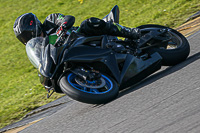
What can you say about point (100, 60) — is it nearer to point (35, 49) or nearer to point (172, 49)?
point (35, 49)

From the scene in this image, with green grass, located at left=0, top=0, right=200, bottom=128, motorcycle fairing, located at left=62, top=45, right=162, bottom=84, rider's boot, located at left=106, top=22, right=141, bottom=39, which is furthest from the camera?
green grass, located at left=0, top=0, right=200, bottom=128

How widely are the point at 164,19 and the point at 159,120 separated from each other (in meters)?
7.25

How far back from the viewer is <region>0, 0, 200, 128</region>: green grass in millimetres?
6977

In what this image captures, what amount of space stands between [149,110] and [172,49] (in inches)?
74.4

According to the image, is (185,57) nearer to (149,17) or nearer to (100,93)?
(100,93)

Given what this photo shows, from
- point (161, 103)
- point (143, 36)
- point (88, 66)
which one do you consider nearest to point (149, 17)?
point (143, 36)

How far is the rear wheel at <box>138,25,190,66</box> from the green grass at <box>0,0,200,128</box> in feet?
7.62

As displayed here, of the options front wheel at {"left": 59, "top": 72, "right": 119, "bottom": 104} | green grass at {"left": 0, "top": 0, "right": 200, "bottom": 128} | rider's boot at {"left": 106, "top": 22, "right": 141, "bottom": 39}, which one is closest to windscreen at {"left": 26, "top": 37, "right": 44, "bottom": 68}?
front wheel at {"left": 59, "top": 72, "right": 119, "bottom": 104}

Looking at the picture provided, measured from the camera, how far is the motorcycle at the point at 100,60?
165 inches

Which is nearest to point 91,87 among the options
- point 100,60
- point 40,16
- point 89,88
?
point 89,88

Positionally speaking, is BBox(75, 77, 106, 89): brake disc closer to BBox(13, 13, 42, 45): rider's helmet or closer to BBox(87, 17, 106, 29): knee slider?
BBox(87, 17, 106, 29): knee slider

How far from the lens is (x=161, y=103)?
356 centimetres

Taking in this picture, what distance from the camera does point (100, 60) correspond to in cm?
456

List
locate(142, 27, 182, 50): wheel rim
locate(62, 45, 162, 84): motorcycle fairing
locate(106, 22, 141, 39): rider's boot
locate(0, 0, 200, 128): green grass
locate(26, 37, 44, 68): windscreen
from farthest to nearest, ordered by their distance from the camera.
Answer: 1. locate(0, 0, 200, 128): green grass
2. locate(142, 27, 182, 50): wheel rim
3. locate(106, 22, 141, 39): rider's boot
4. locate(26, 37, 44, 68): windscreen
5. locate(62, 45, 162, 84): motorcycle fairing
